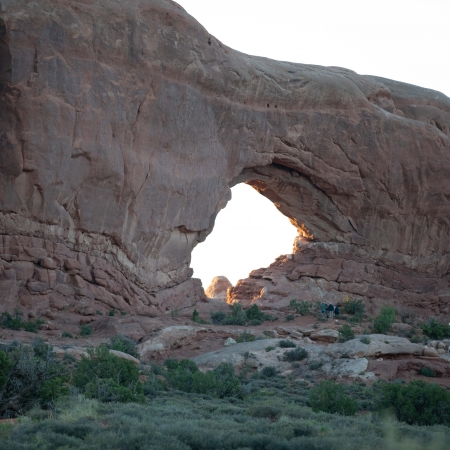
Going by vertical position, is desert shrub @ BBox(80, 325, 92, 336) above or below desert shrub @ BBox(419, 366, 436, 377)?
below

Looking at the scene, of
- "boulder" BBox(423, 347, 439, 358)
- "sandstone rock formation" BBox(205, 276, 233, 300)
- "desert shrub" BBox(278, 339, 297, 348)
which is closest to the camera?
"boulder" BBox(423, 347, 439, 358)

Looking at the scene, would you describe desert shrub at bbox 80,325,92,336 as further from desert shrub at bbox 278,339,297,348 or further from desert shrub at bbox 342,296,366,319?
desert shrub at bbox 342,296,366,319

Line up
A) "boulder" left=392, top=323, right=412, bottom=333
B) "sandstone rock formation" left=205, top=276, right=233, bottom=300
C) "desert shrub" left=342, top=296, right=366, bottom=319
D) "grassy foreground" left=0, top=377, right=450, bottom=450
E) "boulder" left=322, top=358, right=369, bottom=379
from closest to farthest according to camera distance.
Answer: "grassy foreground" left=0, top=377, right=450, bottom=450
"boulder" left=322, top=358, right=369, bottom=379
"boulder" left=392, top=323, right=412, bottom=333
"desert shrub" left=342, top=296, right=366, bottom=319
"sandstone rock formation" left=205, top=276, right=233, bottom=300

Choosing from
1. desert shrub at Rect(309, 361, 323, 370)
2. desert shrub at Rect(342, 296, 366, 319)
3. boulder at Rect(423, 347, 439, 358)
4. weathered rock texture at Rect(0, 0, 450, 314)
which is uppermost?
weathered rock texture at Rect(0, 0, 450, 314)

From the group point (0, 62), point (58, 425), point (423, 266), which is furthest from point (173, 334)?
point (423, 266)

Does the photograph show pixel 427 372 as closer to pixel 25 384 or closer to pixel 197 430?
pixel 25 384

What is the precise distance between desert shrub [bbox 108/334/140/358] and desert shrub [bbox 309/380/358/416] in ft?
20.6

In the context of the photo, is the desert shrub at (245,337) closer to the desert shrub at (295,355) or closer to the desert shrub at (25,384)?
the desert shrub at (295,355)

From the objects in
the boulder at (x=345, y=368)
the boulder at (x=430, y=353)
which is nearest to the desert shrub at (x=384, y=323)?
the boulder at (x=430, y=353)

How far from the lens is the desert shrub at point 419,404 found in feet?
45.4

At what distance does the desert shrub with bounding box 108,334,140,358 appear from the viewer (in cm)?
1941

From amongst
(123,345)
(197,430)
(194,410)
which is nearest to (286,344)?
(123,345)

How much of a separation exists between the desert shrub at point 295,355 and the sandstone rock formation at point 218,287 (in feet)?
78.3

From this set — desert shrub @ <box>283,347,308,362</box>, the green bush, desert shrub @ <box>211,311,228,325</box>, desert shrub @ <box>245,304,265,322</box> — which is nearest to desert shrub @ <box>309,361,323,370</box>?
desert shrub @ <box>283,347,308,362</box>
